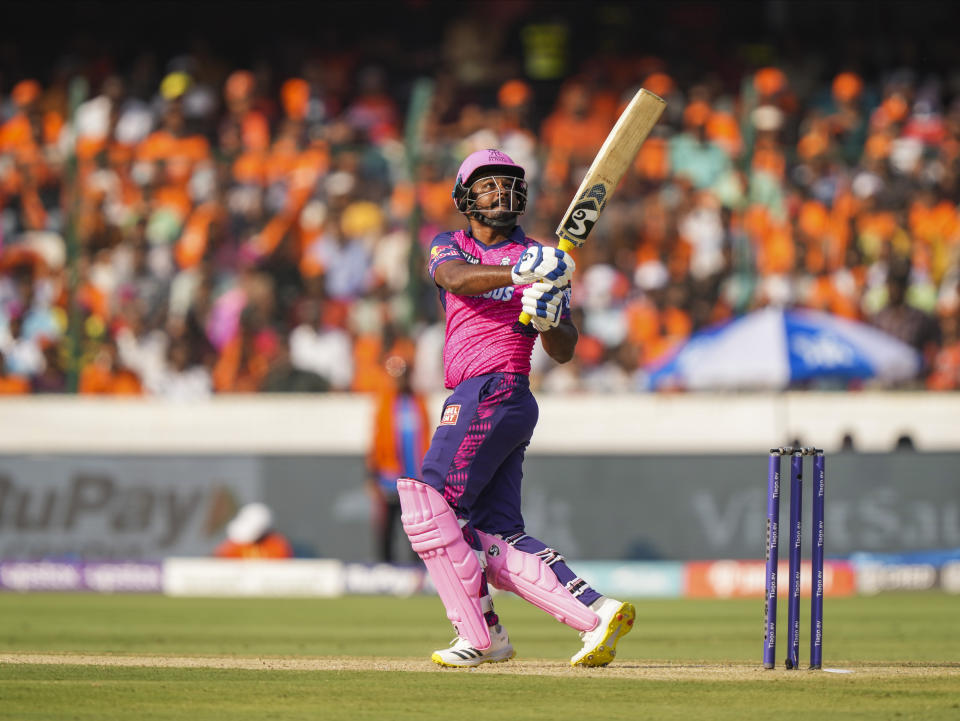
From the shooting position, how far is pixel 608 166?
627 centimetres

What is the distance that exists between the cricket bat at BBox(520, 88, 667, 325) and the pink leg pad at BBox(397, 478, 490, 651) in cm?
112

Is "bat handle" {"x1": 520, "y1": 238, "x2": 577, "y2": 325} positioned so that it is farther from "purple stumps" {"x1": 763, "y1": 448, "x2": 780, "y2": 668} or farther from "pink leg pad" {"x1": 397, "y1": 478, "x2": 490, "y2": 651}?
"purple stumps" {"x1": 763, "y1": 448, "x2": 780, "y2": 668}

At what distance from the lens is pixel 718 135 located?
47.8 feet

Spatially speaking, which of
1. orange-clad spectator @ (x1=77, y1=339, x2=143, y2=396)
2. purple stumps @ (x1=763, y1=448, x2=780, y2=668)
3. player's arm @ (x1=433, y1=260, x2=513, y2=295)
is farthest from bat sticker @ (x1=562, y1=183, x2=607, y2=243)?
orange-clad spectator @ (x1=77, y1=339, x2=143, y2=396)

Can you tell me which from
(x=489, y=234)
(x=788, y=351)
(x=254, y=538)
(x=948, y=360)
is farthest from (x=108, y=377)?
(x=489, y=234)

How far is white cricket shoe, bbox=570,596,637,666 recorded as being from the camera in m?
5.99

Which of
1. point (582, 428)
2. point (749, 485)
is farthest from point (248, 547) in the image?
point (749, 485)

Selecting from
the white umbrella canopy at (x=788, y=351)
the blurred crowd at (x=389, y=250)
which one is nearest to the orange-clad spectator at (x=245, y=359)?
the blurred crowd at (x=389, y=250)

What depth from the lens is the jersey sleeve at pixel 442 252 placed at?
6.03m

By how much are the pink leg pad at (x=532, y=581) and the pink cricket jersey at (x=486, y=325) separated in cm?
66

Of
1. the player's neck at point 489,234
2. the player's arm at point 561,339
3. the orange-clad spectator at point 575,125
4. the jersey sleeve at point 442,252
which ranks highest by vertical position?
the orange-clad spectator at point 575,125

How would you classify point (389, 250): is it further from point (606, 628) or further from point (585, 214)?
point (606, 628)

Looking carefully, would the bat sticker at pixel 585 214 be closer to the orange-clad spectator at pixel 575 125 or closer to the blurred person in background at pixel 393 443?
the blurred person in background at pixel 393 443

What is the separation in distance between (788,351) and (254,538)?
181 inches
